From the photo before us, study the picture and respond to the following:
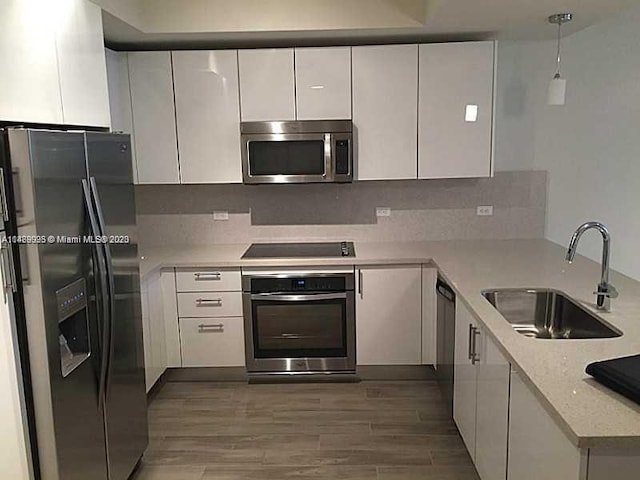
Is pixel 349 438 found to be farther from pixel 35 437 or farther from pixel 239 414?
pixel 35 437

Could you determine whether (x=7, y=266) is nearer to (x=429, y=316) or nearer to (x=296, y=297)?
(x=296, y=297)

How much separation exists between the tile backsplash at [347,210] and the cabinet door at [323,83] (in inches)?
25.6

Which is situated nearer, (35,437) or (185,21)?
(35,437)

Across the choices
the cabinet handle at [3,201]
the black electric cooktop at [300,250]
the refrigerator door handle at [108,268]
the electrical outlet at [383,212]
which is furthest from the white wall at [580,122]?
the cabinet handle at [3,201]

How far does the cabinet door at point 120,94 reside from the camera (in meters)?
3.49

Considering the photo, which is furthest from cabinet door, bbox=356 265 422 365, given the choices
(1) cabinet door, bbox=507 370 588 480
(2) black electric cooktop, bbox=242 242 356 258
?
(1) cabinet door, bbox=507 370 588 480

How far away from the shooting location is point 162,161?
3.70m

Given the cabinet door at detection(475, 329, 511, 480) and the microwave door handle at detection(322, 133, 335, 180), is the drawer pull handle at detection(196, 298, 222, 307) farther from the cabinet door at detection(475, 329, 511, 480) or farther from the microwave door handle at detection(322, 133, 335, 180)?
the cabinet door at detection(475, 329, 511, 480)

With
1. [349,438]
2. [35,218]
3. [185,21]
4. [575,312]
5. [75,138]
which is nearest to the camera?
[35,218]

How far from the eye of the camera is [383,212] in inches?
161

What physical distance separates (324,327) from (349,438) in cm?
82

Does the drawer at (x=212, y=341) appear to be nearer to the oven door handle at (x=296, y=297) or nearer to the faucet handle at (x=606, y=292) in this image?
the oven door handle at (x=296, y=297)

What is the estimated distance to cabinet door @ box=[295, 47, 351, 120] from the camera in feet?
11.6

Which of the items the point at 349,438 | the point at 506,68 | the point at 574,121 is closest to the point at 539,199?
the point at 574,121
